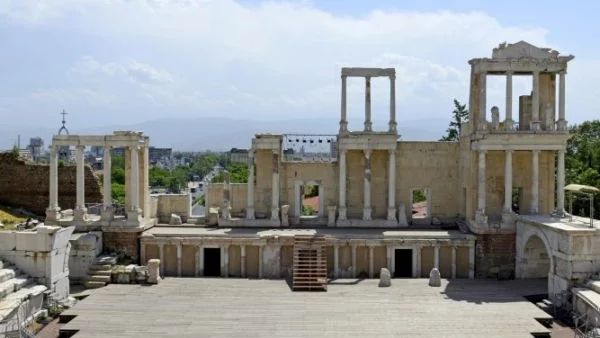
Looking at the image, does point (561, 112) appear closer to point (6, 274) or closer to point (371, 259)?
point (371, 259)

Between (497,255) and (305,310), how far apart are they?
33.7 feet

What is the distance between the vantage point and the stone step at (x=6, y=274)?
885 inches

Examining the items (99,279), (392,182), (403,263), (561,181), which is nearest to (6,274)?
(99,279)

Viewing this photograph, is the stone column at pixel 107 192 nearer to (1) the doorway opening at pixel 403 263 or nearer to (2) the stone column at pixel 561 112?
(1) the doorway opening at pixel 403 263

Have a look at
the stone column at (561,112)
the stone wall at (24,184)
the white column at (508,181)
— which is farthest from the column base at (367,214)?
the stone wall at (24,184)

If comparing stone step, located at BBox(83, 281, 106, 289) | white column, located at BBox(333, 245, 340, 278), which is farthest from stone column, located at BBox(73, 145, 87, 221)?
white column, located at BBox(333, 245, 340, 278)

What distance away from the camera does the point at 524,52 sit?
29969 millimetres

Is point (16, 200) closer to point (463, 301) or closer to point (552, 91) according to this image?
point (463, 301)

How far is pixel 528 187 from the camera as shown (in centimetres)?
3078

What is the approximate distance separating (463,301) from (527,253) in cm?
535

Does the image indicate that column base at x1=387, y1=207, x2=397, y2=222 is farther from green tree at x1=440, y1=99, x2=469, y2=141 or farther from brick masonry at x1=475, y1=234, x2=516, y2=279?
green tree at x1=440, y1=99, x2=469, y2=141

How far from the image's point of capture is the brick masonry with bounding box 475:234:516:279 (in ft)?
93.5

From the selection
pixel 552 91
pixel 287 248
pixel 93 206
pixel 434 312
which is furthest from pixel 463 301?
pixel 93 206

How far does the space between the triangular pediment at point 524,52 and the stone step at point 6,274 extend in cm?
2207
